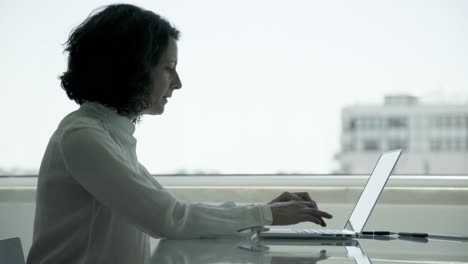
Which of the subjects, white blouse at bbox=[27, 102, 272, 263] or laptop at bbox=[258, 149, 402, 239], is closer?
white blouse at bbox=[27, 102, 272, 263]

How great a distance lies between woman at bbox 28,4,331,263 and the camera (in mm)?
1234

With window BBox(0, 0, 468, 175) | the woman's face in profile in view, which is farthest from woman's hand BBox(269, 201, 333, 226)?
window BBox(0, 0, 468, 175)

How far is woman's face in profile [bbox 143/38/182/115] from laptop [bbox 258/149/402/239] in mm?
409

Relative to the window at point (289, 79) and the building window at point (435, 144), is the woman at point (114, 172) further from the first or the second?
the building window at point (435, 144)

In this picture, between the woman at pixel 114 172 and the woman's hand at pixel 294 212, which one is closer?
the woman at pixel 114 172

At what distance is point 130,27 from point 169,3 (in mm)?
1597

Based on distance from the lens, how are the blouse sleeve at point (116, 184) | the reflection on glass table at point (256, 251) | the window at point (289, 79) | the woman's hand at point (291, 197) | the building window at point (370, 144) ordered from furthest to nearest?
the building window at point (370, 144) → the window at point (289, 79) → the woman's hand at point (291, 197) → the blouse sleeve at point (116, 184) → the reflection on glass table at point (256, 251)

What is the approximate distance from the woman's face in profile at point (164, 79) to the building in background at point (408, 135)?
57.2 inches

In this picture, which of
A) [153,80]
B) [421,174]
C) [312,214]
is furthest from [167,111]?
[312,214]

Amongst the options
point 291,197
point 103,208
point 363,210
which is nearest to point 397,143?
point 363,210

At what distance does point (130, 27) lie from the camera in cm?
146

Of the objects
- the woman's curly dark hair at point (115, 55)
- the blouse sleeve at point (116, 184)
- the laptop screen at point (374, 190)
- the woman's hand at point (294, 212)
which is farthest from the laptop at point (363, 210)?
the woman's curly dark hair at point (115, 55)

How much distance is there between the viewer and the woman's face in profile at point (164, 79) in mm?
1551

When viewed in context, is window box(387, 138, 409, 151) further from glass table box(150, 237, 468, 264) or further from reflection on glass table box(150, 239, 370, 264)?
reflection on glass table box(150, 239, 370, 264)
